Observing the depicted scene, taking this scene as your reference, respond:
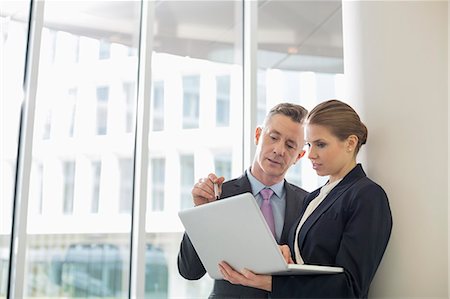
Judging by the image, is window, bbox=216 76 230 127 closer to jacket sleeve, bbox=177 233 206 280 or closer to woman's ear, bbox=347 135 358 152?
jacket sleeve, bbox=177 233 206 280

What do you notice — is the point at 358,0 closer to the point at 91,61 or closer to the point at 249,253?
the point at 249,253

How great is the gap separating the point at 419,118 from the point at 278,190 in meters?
0.67

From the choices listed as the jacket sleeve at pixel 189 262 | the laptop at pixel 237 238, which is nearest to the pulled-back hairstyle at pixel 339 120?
the laptop at pixel 237 238

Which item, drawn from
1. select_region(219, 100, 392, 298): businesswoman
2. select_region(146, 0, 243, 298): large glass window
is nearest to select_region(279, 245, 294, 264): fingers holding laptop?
select_region(219, 100, 392, 298): businesswoman

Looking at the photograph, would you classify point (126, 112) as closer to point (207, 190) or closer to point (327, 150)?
point (207, 190)

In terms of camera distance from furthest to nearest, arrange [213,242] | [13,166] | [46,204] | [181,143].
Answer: [181,143] → [46,204] → [13,166] → [213,242]

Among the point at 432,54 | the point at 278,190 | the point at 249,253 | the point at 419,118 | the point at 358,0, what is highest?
the point at 358,0

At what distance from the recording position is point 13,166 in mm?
3410

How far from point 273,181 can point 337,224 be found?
2.02ft

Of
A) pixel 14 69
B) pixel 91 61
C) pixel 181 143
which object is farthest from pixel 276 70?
pixel 14 69

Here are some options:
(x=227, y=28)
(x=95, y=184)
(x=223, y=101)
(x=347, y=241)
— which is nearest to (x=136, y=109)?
(x=95, y=184)

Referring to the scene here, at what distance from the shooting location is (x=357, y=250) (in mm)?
1984

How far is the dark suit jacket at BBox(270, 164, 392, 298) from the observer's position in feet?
6.50

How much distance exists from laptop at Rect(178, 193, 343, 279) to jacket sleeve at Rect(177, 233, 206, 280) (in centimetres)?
25
